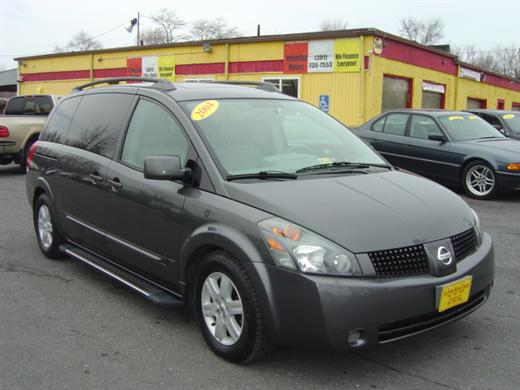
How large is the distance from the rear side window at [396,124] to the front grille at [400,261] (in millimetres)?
7653

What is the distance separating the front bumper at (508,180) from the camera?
341 inches

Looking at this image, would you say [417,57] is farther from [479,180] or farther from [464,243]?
[464,243]

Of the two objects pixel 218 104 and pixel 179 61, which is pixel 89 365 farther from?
pixel 179 61

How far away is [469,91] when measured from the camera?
24.2 meters

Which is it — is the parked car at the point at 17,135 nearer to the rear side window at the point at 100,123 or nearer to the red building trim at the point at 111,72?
the rear side window at the point at 100,123

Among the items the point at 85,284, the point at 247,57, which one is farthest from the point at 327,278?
the point at 247,57

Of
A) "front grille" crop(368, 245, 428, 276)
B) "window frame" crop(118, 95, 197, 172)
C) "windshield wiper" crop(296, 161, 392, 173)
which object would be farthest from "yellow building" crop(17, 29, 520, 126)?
"front grille" crop(368, 245, 428, 276)

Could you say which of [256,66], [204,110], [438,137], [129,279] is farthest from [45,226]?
[256,66]

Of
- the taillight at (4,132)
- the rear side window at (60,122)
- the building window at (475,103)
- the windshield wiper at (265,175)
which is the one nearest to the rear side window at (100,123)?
the rear side window at (60,122)

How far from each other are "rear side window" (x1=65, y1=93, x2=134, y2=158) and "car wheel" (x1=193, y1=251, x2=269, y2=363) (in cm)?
155

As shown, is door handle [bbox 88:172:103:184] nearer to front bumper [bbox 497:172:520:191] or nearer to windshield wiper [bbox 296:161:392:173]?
windshield wiper [bbox 296:161:392:173]

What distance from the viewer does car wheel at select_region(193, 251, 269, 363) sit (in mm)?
3023

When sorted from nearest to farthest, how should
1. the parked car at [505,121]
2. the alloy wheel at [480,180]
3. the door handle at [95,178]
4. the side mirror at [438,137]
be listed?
the door handle at [95,178], the alloy wheel at [480,180], the side mirror at [438,137], the parked car at [505,121]

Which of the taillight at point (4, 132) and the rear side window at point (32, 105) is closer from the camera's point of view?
the taillight at point (4, 132)
